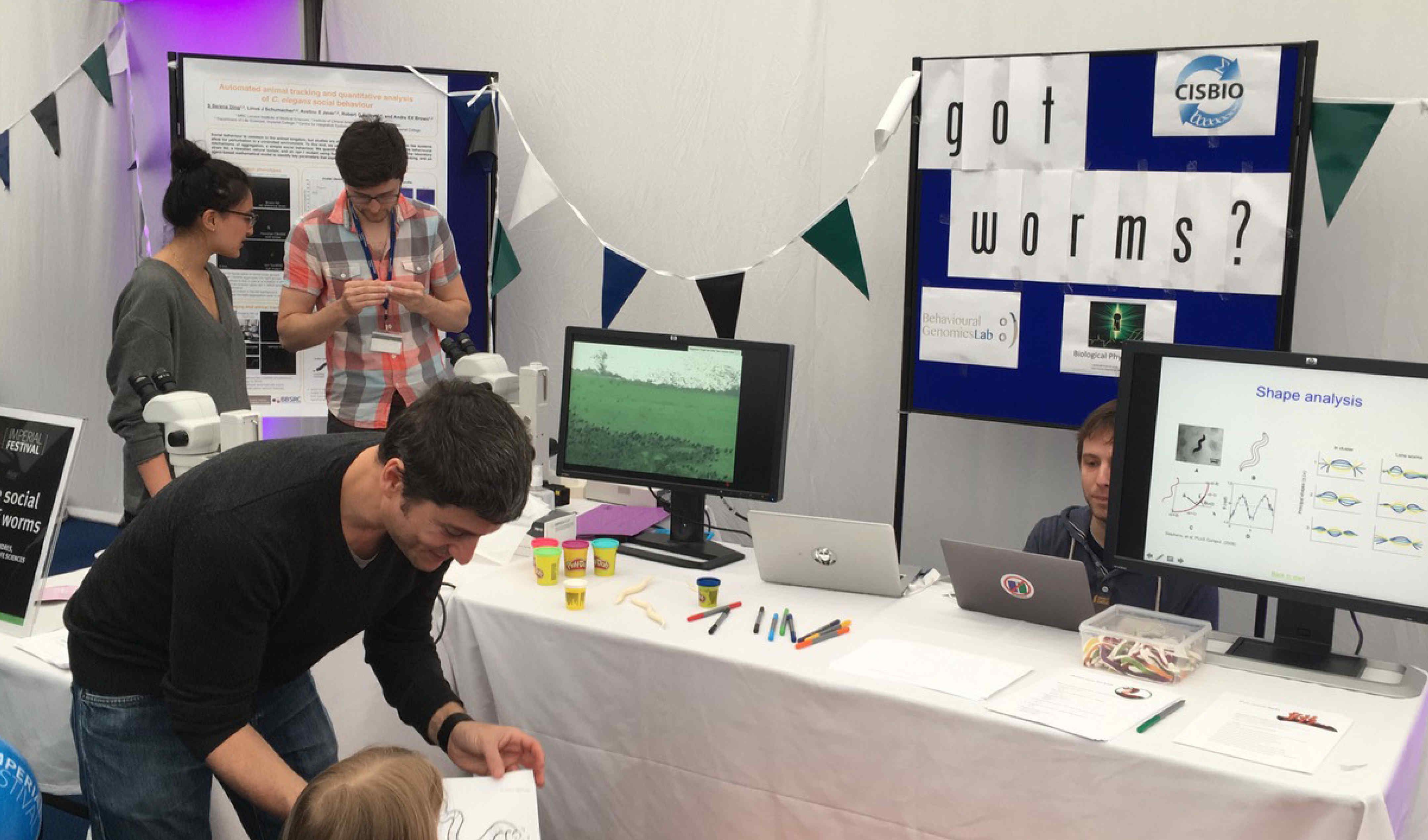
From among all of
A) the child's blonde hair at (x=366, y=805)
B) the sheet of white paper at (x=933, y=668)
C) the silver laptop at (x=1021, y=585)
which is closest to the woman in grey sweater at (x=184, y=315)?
the child's blonde hair at (x=366, y=805)

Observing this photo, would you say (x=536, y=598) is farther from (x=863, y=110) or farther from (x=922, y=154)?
(x=863, y=110)

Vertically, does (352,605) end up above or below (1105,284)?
below

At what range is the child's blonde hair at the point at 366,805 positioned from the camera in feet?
4.54

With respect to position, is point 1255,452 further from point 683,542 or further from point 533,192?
point 533,192

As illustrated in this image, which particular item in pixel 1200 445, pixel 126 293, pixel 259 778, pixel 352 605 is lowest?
pixel 259 778

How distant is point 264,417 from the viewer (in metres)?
4.50

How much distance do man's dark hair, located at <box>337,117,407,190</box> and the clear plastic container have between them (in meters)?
2.06

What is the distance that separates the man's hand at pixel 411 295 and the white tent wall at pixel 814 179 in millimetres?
1154

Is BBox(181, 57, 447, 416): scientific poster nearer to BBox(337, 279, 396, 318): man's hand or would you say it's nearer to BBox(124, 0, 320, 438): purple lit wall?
BBox(124, 0, 320, 438): purple lit wall

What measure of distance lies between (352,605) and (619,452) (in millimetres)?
1148

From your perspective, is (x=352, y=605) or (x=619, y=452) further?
(x=619, y=452)

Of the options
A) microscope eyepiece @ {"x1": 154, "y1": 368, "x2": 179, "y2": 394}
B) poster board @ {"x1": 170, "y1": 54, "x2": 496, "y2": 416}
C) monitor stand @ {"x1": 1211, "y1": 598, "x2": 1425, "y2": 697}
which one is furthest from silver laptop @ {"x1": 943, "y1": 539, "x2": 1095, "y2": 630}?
poster board @ {"x1": 170, "y1": 54, "x2": 496, "y2": 416}

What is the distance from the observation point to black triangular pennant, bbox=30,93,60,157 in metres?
4.77

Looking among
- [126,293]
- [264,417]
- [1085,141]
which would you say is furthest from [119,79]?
[1085,141]
